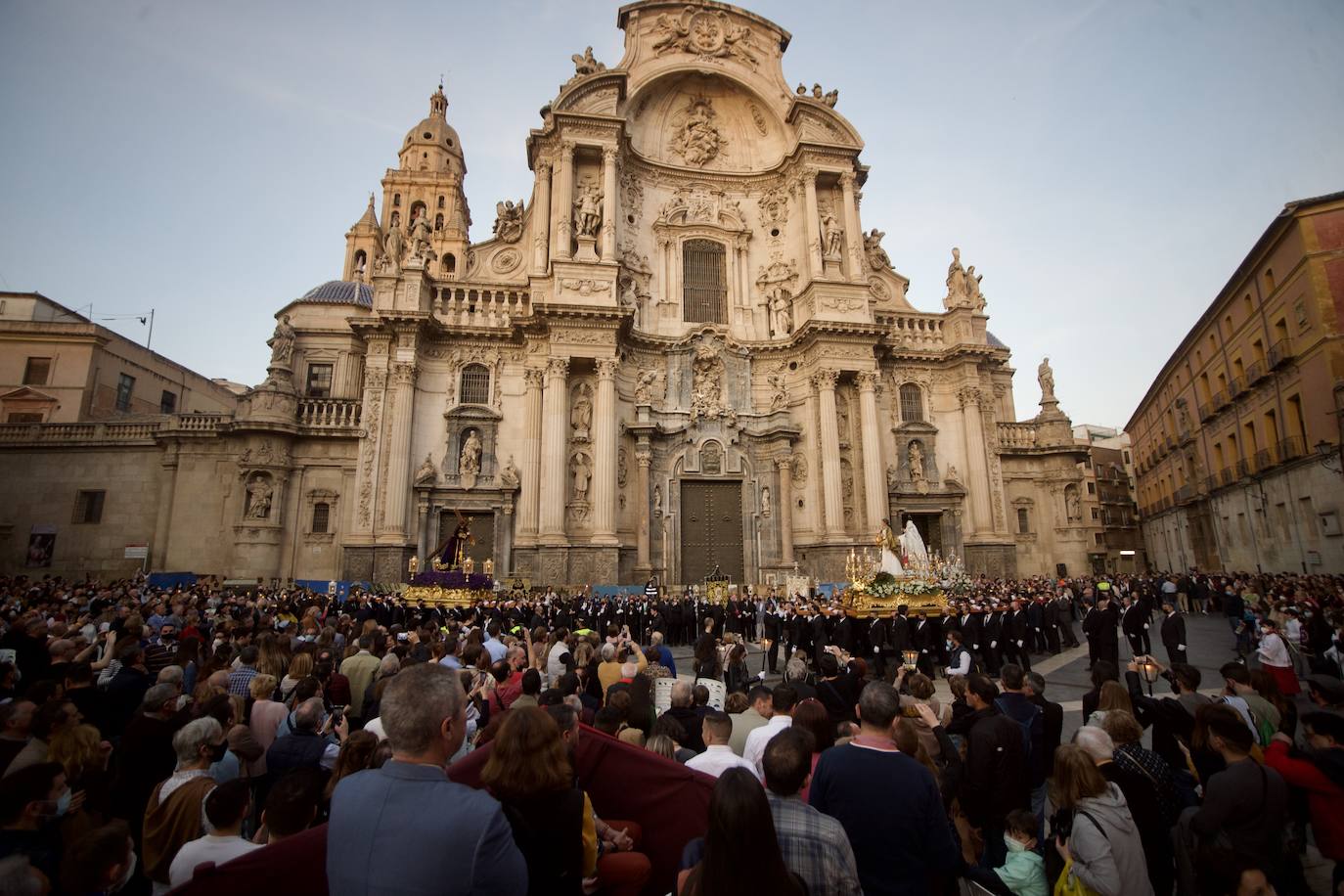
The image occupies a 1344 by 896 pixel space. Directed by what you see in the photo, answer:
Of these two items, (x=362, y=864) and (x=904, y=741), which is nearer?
(x=362, y=864)

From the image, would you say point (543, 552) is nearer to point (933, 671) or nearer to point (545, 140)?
point (933, 671)

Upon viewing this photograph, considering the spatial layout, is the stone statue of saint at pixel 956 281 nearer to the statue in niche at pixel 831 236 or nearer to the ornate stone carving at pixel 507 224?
the statue in niche at pixel 831 236

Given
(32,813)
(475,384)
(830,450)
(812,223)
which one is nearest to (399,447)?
(475,384)

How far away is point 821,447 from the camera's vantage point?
91.5 feet

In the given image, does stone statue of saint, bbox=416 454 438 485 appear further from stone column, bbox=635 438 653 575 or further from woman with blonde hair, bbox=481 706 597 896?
woman with blonde hair, bbox=481 706 597 896

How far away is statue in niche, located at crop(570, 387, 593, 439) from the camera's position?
26.8m

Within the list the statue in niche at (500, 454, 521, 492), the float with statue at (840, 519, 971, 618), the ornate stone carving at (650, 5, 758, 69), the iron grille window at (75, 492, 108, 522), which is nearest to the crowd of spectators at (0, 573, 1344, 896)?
the float with statue at (840, 519, 971, 618)

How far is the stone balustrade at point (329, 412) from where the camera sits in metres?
27.3

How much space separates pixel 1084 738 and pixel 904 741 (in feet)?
4.10

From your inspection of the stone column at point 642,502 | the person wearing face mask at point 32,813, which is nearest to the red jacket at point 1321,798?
the person wearing face mask at point 32,813

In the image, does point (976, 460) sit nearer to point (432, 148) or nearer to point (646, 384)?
point (646, 384)

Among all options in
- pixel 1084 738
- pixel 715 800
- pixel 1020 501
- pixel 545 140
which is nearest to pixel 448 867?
pixel 715 800

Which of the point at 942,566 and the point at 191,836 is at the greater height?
the point at 942,566

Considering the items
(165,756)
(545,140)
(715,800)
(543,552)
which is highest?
(545,140)
